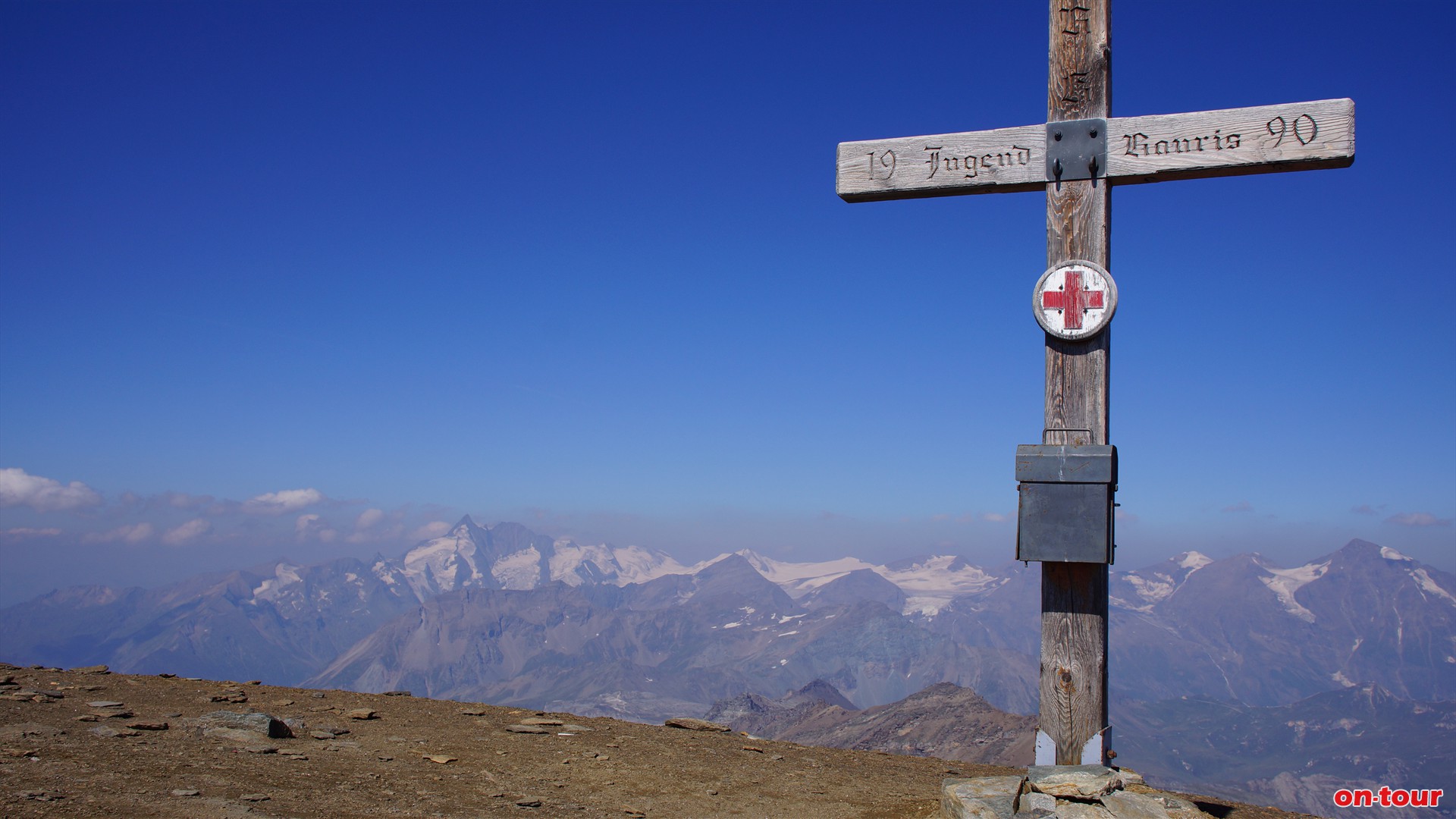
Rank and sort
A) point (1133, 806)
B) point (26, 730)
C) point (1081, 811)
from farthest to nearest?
point (26, 730), point (1133, 806), point (1081, 811)

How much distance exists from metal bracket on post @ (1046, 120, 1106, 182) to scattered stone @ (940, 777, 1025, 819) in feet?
18.6

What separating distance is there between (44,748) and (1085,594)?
11835 millimetres

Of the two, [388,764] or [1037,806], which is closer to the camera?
[1037,806]

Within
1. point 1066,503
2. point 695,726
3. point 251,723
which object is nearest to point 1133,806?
point 1066,503

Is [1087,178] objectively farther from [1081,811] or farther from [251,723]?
[251,723]

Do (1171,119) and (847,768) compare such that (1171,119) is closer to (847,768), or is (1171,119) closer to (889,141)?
(889,141)

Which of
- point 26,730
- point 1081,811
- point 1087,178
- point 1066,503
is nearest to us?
point 1081,811

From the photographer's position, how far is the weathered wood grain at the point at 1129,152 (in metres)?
8.51

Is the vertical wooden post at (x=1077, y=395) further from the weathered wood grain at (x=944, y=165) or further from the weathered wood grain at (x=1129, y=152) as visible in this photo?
the weathered wood grain at (x=944, y=165)

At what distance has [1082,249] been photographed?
8.88 meters

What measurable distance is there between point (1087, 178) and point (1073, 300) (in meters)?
1.21

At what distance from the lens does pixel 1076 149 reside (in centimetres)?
904

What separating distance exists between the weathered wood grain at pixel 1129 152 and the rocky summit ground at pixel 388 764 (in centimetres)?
663

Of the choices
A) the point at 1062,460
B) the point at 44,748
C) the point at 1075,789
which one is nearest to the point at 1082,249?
the point at 1062,460
